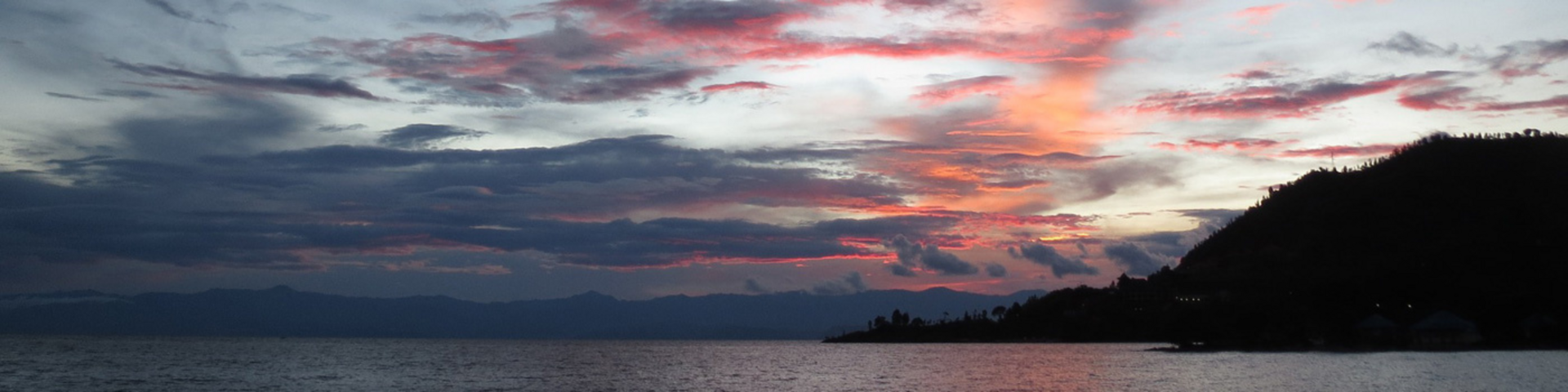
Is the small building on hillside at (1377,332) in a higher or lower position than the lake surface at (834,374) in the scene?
higher

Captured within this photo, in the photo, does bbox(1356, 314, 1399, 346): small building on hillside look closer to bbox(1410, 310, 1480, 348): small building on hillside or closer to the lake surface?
bbox(1410, 310, 1480, 348): small building on hillside

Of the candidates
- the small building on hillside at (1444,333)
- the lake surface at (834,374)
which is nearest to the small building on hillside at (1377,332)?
the small building on hillside at (1444,333)

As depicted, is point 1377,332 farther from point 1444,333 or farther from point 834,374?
point 834,374

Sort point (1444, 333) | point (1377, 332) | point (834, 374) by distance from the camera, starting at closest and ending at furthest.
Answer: point (834, 374)
point (1444, 333)
point (1377, 332)

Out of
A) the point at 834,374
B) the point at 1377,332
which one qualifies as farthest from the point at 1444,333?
the point at 834,374

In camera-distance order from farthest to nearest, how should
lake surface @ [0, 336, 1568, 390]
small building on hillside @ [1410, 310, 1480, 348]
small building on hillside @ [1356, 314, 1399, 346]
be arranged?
small building on hillside @ [1356, 314, 1399, 346], small building on hillside @ [1410, 310, 1480, 348], lake surface @ [0, 336, 1568, 390]

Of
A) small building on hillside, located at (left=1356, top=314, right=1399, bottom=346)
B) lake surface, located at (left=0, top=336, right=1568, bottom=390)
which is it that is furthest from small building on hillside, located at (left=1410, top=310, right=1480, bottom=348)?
lake surface, located at (left=0, top=336, right=1568, bottom=390)

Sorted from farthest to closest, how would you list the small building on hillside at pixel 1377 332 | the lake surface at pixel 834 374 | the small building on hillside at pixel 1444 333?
the small building on hillside at pixel 1377 332
the small building on hillside at pixel 1444 333
the lake surface at pixel 834 374

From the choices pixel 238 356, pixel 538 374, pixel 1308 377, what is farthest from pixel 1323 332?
pixel 238 356

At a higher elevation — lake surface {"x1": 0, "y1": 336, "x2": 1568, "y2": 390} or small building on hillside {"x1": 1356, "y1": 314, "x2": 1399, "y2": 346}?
small building on hillside {"x1": 1356, "y1": 314, "x2": 1399, "y2": 346}

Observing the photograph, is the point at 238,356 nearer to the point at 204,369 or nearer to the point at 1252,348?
the point at 204,369

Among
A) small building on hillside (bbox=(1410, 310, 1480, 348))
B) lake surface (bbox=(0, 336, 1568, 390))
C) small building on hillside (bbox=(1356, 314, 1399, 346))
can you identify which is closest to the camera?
lake surface (bbox=(0, 336, 1568, 390))

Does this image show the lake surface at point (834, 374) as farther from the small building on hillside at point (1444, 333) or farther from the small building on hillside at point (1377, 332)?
the small building on hillside at point (1377, 332)

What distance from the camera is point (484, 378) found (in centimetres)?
12106
